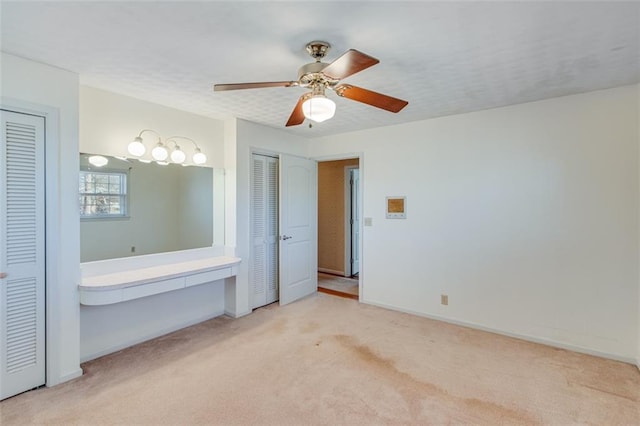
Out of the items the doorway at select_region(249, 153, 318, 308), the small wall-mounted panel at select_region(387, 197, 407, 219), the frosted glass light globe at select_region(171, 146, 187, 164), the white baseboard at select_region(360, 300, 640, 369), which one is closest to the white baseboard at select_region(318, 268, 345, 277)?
the doorway at select_region(249, 153, 318, 308)

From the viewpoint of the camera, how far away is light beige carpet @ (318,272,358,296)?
192 inches

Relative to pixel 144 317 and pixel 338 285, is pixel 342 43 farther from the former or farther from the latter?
pixel 338 285

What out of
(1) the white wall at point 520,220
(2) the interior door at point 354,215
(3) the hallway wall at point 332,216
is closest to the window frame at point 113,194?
(1) the white wall at point 520,220

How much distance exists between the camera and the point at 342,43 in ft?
6.26

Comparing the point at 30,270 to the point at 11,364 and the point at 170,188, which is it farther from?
the point at 170,188

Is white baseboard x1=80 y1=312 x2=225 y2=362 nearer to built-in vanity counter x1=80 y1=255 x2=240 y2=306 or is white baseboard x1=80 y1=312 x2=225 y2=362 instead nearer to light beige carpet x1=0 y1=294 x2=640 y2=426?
light beige carpet x1=0 y1=294 x2=640 y2=426

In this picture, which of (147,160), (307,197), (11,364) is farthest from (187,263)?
(307,197)

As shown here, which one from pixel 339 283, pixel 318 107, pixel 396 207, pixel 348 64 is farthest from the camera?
pixel 339 283

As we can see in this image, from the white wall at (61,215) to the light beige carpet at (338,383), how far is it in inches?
10.3

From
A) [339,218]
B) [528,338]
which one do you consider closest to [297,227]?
[339,218]

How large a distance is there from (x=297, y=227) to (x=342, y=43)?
110 inches

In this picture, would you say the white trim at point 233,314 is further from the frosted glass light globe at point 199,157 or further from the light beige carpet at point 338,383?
the frosted glass light globe at point 199,157

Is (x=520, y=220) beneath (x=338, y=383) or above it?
A: above

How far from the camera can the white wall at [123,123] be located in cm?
264
